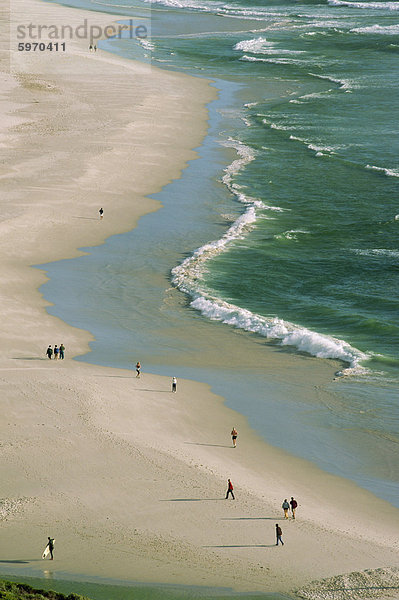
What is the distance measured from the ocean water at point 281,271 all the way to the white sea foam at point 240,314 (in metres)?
0.07

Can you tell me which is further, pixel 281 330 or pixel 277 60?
pixel 277 60

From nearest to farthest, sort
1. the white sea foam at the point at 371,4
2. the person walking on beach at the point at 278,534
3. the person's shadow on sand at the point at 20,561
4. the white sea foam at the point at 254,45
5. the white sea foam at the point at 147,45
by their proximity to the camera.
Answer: the person's shadow on sand at the point at 20,561 → the person walking on beach at the point at 278,534 → the white sea foam at the point at 254,45 → the white sea foam at the point at 147,45 → the white sea foam at the point at 371,4

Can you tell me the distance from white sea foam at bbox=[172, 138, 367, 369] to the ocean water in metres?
0.07

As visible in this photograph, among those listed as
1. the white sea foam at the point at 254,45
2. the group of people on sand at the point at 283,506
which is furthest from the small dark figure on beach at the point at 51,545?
the white sea foam at the point at 254,45

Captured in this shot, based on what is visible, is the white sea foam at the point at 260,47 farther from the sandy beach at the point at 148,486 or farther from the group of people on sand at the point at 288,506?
the group of people on sand at the point at 288,506

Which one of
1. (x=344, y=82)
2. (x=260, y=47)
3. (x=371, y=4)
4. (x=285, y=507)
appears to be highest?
(x=371, y=4)

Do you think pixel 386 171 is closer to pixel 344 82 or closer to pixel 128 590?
pixel 344 82

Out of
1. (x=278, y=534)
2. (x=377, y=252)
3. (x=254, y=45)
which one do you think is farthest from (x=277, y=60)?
(x=278, y=534)

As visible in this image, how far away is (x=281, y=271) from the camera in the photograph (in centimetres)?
4194

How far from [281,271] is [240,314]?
6.44 m

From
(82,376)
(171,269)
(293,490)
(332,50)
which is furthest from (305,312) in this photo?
(332,50)

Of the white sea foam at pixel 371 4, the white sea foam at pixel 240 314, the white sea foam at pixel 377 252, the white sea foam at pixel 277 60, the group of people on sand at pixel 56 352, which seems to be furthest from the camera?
the white sea foam at pixel 371 4

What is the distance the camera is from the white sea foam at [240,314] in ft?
108

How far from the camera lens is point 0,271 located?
39.8 m
